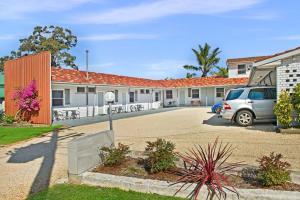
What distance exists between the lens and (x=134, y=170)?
6156 millimetres

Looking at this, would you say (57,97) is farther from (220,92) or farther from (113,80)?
(220,92)

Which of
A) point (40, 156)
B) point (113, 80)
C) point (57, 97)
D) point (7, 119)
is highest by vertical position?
point (113, 80)

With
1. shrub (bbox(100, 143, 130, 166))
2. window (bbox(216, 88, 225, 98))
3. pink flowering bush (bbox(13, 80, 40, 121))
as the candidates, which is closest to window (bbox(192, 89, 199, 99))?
window (bbox(216, 88, 225, 98))

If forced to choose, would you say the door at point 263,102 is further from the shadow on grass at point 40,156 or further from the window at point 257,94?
the shadow on grass at point 40,156

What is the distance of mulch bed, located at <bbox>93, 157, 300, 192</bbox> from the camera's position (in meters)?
4.86

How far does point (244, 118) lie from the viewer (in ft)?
45.1

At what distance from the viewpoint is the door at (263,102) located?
13.5 metres

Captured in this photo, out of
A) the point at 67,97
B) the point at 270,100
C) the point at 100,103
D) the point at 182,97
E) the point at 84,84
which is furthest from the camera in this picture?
the point at 182,97

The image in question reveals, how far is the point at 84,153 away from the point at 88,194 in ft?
3.50

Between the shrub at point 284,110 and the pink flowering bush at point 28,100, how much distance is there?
14.7 meters

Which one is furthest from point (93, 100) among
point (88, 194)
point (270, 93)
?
point (88, 194)

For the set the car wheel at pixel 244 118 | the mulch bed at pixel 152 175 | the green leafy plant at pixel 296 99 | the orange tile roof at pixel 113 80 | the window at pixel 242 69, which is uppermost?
the window at pixel 242 69

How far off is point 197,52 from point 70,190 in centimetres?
4583

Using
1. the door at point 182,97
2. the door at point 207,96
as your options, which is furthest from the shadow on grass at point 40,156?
the door at point 182,97
